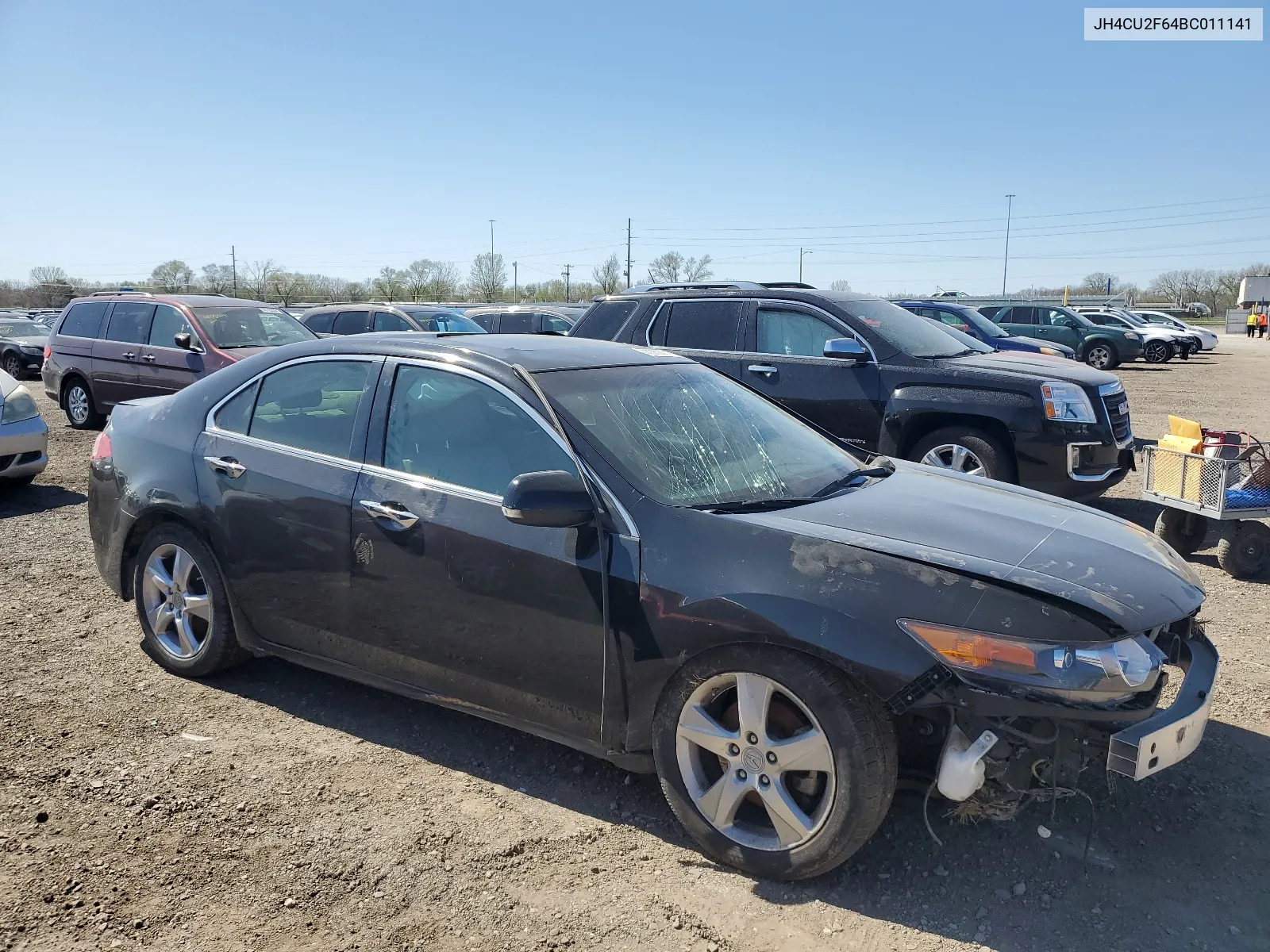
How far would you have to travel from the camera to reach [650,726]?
3115mm

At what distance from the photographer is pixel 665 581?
3.03m

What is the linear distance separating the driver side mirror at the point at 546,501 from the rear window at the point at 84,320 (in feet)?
39.8

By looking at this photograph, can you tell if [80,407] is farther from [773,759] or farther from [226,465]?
[773,759]

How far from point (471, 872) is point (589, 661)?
74cm

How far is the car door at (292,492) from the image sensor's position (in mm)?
3770

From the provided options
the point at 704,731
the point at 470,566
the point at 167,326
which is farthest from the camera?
the point at 167,326

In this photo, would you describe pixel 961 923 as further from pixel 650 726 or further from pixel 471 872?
pixel 471 872

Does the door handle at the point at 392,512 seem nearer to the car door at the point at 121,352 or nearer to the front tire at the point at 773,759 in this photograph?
the front tire at the point at 773,759

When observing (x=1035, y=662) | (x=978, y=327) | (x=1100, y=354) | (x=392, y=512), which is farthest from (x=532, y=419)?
(x=1100, y=354)

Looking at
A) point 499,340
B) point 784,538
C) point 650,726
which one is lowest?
point 650,726

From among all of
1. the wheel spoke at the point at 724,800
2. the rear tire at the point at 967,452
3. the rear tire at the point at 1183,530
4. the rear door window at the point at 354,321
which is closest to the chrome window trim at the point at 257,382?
the wheel spoke at the point at 724,800

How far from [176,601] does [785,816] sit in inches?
116

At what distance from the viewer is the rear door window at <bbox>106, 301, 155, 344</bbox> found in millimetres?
12383

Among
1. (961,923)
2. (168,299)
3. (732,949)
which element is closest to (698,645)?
Answer: (732,949)
